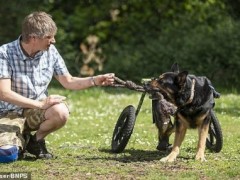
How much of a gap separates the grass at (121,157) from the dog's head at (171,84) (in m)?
0.69

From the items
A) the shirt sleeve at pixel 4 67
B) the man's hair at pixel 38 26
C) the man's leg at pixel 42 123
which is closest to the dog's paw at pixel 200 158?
the man's leg at pixel 42 123

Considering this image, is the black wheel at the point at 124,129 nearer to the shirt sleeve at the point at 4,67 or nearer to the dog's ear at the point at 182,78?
the dog's ear at the point at 182,78

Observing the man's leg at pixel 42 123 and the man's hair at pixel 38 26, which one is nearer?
the man's hair at pixel 38 26

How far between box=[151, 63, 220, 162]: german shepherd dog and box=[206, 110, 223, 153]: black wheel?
1.48 feet

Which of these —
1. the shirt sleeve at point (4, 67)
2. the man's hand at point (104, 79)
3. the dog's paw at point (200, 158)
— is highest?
the shirt sleeve at point (4, 67)

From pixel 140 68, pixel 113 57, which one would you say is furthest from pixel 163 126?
pixel 113 57

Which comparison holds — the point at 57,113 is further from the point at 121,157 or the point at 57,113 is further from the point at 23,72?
the point at 121,157

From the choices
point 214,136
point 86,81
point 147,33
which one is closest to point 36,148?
point 86,81

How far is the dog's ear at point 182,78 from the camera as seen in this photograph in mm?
6824

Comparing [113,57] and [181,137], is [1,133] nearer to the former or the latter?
[181,137]

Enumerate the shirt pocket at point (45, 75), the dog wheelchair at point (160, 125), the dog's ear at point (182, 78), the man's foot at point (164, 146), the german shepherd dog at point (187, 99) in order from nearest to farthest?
the dog's ear at point (182, 78)
the german shepherd dog at point (187, 99)
the shirt pocket at point (45, 75)
the dog wheelchair at point (160, 125)
the man's foot at point (164, 146)

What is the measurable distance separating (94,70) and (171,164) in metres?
14.9

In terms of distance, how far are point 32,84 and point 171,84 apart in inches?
57.7

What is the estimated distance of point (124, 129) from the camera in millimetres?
7703
